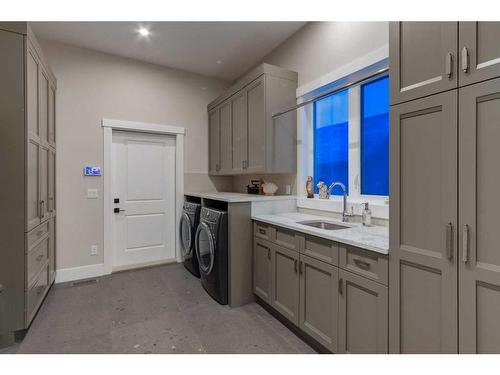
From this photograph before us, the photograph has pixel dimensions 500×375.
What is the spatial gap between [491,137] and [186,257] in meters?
3.31

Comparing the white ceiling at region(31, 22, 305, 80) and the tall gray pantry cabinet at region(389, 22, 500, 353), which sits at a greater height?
the white ceiling at region(31, 22, 305, 80)

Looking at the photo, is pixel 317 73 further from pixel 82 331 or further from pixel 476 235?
pixel 82 331

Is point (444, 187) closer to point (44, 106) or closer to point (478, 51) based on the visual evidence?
point (478, 51)

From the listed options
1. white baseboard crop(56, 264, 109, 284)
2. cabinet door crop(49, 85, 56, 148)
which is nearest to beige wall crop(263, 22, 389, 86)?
cabinet door crop(49, 85, 56, 148)

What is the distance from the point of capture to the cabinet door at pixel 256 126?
2.82 metres

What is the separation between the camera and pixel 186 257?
11.6ft

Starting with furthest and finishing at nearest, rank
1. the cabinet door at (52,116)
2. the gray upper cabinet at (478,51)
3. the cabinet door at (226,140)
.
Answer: the cabinet door at (226,140)
the cabinet door at (52,116)
the gray upper cabinet at (478,51)

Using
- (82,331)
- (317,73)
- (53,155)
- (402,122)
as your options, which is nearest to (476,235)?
(402,122)

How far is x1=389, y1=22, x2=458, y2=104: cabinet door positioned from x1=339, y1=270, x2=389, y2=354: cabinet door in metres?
1.03

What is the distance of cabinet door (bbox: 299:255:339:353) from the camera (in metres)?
1.69

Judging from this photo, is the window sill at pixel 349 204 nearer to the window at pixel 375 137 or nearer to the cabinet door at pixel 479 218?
the window at pixel 375 137

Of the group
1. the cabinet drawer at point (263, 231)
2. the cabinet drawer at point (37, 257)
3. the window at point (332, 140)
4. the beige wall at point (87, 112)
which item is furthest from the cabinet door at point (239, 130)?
the cabinet drawer at point (37, 257)

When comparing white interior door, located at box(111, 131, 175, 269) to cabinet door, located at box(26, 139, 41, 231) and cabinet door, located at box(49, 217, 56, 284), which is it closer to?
cabinet door, located at box(49, 217, 56, 284)

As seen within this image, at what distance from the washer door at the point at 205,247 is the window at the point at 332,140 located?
1277 mm
